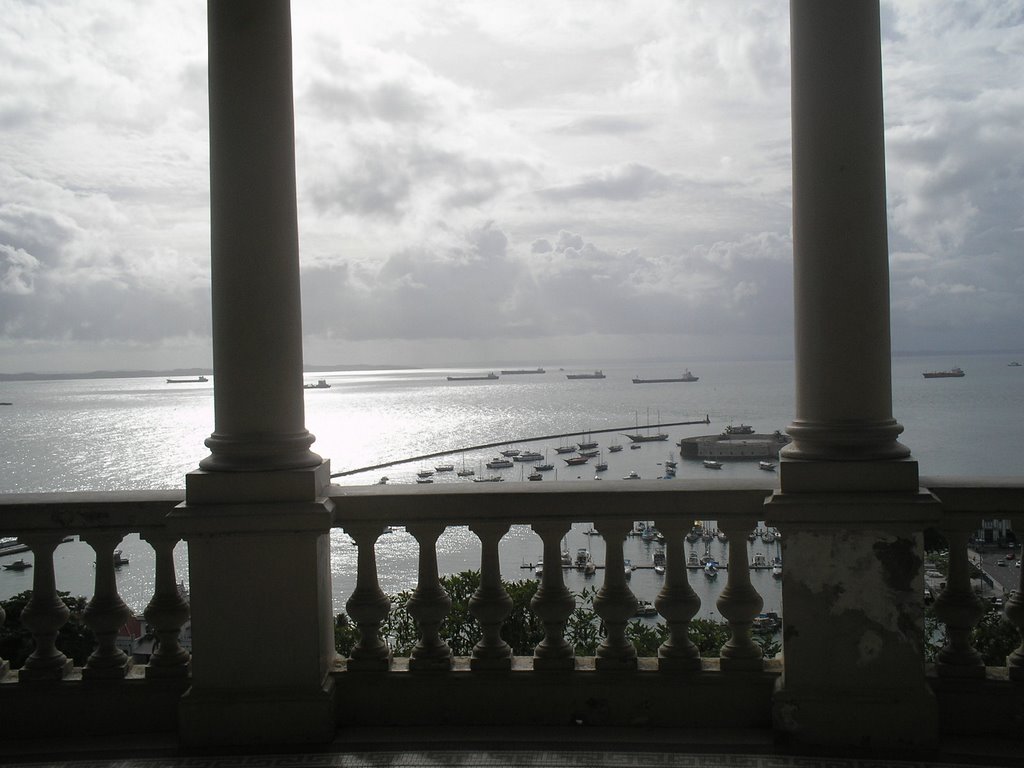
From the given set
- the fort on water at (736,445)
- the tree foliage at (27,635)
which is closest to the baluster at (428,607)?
the tree foliage at (27,635)

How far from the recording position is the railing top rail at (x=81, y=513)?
6.06 meters

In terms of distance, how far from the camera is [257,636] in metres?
5.94

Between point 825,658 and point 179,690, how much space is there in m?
4.66

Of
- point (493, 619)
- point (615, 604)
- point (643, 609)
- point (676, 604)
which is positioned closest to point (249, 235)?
point (493, 619)

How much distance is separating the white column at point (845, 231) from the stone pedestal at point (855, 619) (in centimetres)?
31

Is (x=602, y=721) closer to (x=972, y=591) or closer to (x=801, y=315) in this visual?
(x=972, y=591)

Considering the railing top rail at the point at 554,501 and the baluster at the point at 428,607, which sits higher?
the railing top rail at the point at 554,501

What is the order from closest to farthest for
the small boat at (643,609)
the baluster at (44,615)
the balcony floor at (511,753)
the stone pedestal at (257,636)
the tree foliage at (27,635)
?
the balcony floor at (511,753) < the stone pedestal at (257,636) < the baluster at (44,615) < the small boat at (643,609) < the tree foliage at (27,635)

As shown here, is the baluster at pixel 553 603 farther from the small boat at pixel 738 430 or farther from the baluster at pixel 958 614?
the small boat at pixel 738 430

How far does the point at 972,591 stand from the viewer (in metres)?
5.82

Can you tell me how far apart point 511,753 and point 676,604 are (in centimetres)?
154

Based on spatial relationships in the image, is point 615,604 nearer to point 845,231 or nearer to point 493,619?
point 493,619

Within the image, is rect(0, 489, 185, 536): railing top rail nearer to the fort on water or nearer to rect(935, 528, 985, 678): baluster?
rect(935, 528, 985, 678): baluster

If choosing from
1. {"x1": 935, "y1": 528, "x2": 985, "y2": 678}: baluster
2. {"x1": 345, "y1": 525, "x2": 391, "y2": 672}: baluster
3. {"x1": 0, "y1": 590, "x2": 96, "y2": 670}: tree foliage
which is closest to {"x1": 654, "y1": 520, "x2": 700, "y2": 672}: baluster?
{"x1": 935, "y1": 528, "x2": 985, "y2": 678}: baluster
